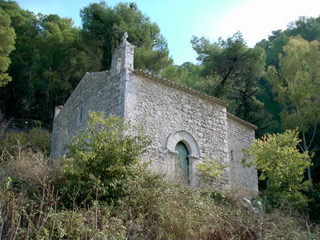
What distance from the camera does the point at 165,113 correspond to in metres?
12.4

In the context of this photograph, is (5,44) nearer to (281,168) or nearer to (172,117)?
(172,117)

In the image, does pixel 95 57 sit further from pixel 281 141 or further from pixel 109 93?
pixel 281 141

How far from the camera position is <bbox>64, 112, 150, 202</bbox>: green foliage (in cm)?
752

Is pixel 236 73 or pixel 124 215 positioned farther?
pixel 236 73

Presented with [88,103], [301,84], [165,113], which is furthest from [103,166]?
[301,84]

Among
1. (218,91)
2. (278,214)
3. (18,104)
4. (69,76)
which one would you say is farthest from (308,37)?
(18,104)

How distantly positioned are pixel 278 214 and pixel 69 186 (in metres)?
5.13

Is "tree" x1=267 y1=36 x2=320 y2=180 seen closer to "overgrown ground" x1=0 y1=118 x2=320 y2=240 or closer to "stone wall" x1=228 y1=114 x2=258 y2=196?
"stone wall" x1=228 y1=114 x2=258 y2=196

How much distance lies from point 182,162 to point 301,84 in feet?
29.6

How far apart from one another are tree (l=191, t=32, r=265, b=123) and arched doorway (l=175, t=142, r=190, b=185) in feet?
34.7

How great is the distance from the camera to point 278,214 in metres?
8.73

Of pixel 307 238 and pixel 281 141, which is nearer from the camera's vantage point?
pixel 307 238

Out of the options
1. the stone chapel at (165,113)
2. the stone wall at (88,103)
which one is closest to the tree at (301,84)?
the stone chapel at (165,113)

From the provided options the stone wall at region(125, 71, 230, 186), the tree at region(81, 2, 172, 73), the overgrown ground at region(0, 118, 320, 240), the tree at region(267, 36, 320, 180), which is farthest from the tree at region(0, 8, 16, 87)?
Result: the tree at region(267, 36, 320, 180)
